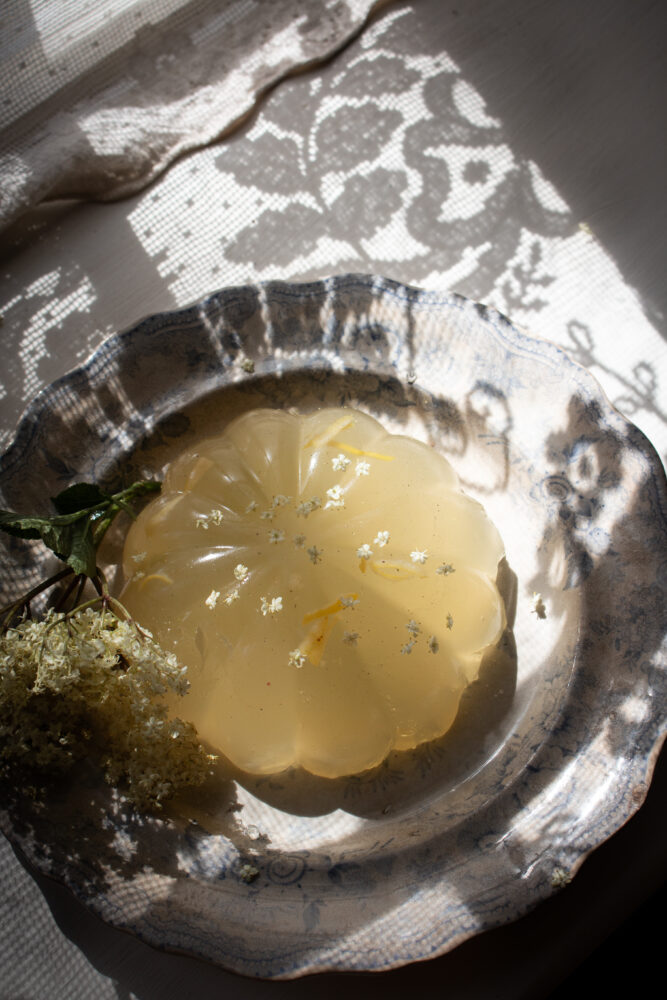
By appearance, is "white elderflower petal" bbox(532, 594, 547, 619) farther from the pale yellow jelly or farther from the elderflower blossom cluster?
the elderflower blossom cluster

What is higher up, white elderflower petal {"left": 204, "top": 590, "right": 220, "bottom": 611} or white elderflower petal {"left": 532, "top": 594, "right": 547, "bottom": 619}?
white elderflower petal {"left": 204, "top": 590, "right": 220, "bottom": 611}

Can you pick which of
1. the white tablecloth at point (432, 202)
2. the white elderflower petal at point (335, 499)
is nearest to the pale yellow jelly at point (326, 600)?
the white elderflower petal at point (335, 499)

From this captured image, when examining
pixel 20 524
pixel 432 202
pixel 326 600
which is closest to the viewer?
pixel 20 524

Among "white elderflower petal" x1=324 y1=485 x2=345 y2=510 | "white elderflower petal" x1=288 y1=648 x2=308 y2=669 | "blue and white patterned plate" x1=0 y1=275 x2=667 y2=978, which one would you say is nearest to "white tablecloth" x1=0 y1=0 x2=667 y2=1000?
"blue and white patterned plate" x1=0 y1=275 x2=667 y2=978

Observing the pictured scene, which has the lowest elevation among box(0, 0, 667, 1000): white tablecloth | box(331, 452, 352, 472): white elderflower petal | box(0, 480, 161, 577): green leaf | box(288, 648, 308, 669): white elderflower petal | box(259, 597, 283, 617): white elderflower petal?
box(288, 648, 308, 669): white elderflower petal

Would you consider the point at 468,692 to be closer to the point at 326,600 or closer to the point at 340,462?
the point at 326,600

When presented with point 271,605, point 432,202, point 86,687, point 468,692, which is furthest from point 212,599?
point 432,202

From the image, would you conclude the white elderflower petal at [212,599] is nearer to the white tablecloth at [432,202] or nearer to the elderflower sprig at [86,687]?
the elderflower sprig at [86,687]
